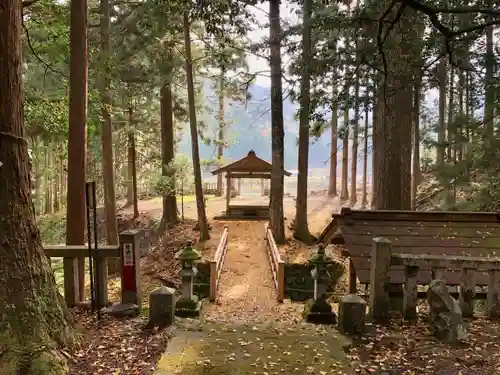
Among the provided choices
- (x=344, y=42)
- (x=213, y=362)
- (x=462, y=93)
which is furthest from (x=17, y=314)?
(x=462, y=93)

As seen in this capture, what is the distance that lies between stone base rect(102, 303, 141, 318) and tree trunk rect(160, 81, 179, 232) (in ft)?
41.3

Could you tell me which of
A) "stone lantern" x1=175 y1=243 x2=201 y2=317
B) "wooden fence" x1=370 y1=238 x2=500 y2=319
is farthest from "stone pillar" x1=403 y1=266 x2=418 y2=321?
"stone lantern" x1=175 y1=243 x2=201 y2=317

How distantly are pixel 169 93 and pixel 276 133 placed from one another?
5739 millimetres

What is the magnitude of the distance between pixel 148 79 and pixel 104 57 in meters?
6.54

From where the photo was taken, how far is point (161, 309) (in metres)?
5.08

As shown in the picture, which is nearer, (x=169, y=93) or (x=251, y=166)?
(x=169, y=93)

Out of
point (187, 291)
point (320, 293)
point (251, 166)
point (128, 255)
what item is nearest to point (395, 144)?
point (320, 293)

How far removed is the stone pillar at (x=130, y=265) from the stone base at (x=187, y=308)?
20.9 inches

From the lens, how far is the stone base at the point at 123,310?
5297mm

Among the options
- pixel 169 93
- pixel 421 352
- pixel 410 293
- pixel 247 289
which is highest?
pixel 169 93

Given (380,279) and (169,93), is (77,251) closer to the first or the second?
(380,279)

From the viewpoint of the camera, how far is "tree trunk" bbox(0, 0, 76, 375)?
3.71 meters

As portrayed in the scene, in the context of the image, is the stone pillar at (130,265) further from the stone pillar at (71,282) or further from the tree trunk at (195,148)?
the tree trunk at (195,148)

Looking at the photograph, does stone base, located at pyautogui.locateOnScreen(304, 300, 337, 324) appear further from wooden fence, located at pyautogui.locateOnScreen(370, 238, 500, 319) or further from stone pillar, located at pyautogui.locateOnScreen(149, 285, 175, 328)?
stone pillar, located at pyautogui.locateOnScreen(149, 285, 175, 328)
